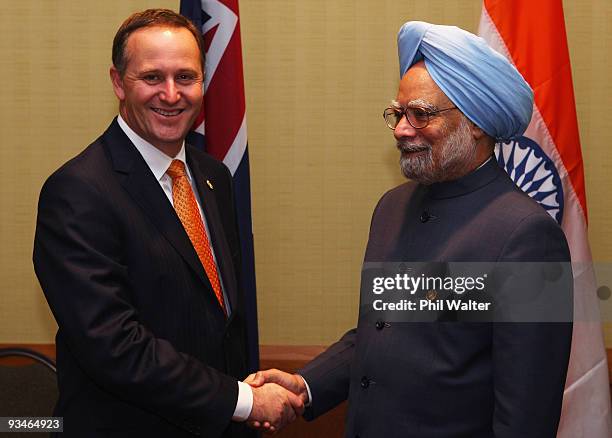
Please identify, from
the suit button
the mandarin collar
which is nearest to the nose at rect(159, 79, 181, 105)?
the mandarin collar

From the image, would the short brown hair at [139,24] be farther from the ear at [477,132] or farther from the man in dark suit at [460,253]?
the ear at [477,132]

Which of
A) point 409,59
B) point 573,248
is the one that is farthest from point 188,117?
point 573,248

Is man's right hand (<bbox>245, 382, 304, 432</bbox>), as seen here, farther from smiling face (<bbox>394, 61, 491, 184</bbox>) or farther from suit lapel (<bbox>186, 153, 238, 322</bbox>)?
smiling face (<bbox>394, 61, 491, 184</bbox>)

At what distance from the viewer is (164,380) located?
2.31 meters

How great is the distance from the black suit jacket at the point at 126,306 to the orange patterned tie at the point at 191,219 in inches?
3.5

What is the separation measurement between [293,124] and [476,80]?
186 cm

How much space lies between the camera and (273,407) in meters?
2.61

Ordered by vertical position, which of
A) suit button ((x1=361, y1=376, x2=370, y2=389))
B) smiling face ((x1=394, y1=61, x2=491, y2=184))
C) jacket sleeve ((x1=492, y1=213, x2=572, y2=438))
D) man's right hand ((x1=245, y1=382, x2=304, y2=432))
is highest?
smiling face ((x1=394, y1=61, x2=491, y2=184))

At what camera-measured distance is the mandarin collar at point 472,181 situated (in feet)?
7.29

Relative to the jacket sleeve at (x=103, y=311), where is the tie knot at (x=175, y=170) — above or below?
above

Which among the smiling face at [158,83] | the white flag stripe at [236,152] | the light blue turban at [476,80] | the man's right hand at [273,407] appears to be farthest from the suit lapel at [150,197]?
the white flag stripe at [236,152]

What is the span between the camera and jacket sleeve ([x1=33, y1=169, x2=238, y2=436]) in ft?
7.43

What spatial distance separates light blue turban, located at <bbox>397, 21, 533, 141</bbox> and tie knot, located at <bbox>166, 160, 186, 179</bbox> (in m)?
0.82

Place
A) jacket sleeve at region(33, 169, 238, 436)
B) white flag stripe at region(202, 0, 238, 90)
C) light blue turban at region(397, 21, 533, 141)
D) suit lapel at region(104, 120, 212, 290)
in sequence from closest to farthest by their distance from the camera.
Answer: light blue turban at region(397, 21, 533, 141) < jacket sleeve at region(33, 169, 238, 436) < suit lapel at region(104, 120, 212, 290) < white flag stripe at region(202, 0, 238, 90)
